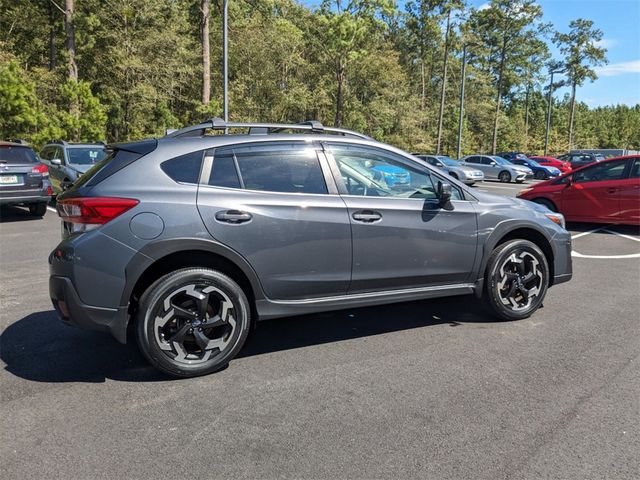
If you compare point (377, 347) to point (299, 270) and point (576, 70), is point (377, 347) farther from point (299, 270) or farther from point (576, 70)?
point (576, 70)

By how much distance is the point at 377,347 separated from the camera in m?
4.18

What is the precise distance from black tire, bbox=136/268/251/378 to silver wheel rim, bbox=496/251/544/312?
2438 millimetres

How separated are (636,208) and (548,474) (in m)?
8.61

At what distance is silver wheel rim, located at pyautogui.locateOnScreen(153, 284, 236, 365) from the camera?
3.51 m

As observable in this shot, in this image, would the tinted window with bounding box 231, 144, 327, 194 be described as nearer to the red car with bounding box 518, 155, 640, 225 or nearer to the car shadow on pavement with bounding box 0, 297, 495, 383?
the car shadow on pavement with bounding box 0, 297, 495, 383

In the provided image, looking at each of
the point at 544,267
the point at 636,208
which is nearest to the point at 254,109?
the point at 636,208

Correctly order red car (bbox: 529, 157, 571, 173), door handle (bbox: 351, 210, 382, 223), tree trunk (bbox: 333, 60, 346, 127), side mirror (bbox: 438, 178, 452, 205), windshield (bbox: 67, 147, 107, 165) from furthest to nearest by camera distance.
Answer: tree trunk (bbox: 333, 60, 346, 127)
red car (bbox: 529, 157, 571, 173)
windshield (bbox: 67, 147, 107, 165)
side mirror (bbox: 438, 178, 452, 205)
door handle (bbox: 351, 210, 382, 223)

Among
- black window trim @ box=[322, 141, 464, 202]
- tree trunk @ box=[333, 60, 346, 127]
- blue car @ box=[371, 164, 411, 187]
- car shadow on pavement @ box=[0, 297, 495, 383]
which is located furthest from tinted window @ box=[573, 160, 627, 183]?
tree trunk @ box=[333, 60, 346, 127]

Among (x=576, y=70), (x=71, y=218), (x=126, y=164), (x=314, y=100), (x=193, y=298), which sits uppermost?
(x=576, y=70)

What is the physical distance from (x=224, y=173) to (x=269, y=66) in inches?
1278

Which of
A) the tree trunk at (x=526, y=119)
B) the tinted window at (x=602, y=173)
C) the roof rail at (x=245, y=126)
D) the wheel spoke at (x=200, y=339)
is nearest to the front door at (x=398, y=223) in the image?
the roof rail at (x=245, y=126)

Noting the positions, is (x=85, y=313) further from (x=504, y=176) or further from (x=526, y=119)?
(x=526, y=119)

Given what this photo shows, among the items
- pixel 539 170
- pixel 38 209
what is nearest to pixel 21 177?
pixel 38 209

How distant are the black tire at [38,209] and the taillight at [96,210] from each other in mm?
9122
